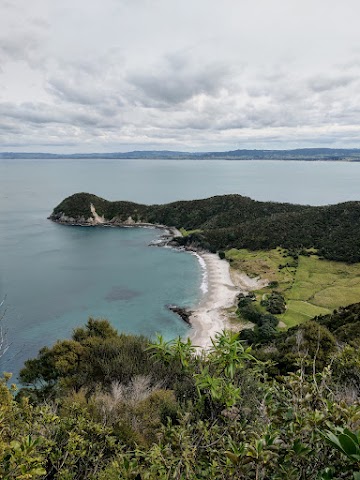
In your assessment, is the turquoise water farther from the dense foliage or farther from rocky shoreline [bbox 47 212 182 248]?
the dense foliage

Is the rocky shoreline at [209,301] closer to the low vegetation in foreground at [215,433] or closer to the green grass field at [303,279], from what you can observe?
the green grass field at [303,279]

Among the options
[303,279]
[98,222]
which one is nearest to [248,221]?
[303,279]

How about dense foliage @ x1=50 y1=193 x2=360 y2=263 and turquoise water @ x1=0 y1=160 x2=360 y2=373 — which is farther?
dense foliage @ x1=50 y1=193 x2=360 y2=263

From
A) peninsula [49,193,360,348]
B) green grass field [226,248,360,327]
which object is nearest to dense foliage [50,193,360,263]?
peninsula [49,193,360,348]

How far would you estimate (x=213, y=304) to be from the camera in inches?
1823

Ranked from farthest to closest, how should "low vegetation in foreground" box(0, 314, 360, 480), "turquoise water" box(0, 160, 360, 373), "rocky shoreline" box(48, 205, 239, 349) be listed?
"turquoise water" box(0, 160, 360, 373) < "rocky shoreline" box(48, 205, 239, 349) < "low vegetation in foreground" box(0, 314, 360, 480)

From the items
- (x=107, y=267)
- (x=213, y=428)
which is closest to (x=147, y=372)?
(x=213, y=428)

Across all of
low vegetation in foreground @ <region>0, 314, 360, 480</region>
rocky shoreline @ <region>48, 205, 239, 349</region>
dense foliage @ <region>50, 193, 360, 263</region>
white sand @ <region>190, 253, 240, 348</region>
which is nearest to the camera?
low vegetation in foreground @ <region>0, 314, 360, 480</region>

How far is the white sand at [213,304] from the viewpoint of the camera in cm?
3775

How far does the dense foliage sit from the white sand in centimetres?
1276

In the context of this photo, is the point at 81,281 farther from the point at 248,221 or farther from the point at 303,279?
the point at 248,221

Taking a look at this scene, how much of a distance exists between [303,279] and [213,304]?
52.7ft

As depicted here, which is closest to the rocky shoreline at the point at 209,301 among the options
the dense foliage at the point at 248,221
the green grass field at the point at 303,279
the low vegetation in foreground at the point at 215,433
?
the green grass field at the point at 303,279

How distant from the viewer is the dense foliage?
6675cm
